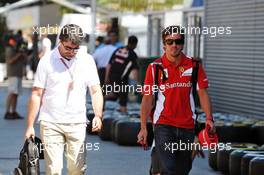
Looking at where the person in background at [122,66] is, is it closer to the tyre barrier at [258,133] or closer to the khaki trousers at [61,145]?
the tyre barrier at [258,133]

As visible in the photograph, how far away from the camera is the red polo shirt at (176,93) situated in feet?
23.4

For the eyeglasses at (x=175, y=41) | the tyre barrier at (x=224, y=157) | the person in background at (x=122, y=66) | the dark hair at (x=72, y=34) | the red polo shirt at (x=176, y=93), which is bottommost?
the tyre barrier at (x=224, y=157)

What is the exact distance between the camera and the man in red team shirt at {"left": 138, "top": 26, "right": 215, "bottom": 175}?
7121mm

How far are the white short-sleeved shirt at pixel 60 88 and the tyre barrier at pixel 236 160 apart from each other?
2.68 metres

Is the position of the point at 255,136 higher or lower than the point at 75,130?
lower

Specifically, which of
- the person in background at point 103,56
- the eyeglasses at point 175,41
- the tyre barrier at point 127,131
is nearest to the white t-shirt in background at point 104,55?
the person in background at point 103,56

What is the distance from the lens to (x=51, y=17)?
36.7 metres

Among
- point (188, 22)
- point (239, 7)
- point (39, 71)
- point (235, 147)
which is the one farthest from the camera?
point (188, 22)

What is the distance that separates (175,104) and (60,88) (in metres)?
1.09

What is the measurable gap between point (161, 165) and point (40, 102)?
128 cm

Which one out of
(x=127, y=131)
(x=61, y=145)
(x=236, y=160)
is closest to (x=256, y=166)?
(x=236, y=160)

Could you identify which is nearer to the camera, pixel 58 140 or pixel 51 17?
pixel 58 140

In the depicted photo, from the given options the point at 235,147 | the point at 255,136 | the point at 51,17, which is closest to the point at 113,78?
the point at 255,136

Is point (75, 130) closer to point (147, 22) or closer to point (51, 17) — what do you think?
point (147, 22)
